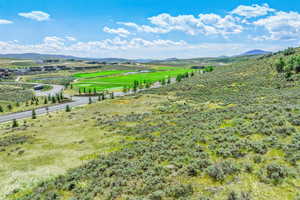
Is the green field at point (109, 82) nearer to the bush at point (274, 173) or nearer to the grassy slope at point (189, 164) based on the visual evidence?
the grassy slope at point (189, 164)

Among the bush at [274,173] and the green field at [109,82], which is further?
the green field at [109,82]

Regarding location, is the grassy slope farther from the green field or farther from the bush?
the green field

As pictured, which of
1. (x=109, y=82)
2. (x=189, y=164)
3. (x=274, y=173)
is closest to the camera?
(x=274, y=173)

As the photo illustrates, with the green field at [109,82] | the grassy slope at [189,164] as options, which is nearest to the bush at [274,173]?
the grassy slope at [189,164]

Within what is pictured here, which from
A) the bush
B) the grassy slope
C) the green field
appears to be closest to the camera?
the bush

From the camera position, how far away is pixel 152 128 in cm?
2481

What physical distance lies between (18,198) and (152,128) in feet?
51.2

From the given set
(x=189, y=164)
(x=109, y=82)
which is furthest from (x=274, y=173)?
(x=109, y=82)

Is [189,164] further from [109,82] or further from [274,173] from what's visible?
[109,82]

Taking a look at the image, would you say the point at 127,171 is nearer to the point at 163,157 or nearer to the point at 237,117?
the point at 163,157

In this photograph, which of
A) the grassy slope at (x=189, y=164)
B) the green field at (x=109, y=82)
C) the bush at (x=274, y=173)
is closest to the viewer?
the bush at (x=274, y=173)

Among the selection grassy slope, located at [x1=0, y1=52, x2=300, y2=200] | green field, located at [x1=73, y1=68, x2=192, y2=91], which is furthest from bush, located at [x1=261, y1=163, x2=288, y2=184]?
green field, located at [x1=73, y1=68, x2=192, y2=91]

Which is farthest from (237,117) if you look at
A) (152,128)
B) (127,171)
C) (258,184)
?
(127,171)

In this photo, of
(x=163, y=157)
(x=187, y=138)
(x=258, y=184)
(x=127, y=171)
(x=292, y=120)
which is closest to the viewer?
(x=258, y=184)
